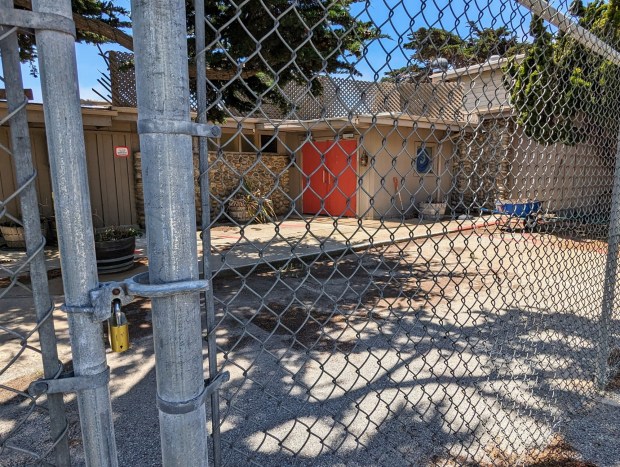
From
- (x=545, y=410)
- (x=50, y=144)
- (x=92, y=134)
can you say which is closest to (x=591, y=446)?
(x=545, y=410)

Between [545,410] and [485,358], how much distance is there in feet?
2.92

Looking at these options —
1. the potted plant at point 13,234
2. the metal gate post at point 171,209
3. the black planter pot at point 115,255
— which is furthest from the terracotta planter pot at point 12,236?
the metal gate post at point 171,209

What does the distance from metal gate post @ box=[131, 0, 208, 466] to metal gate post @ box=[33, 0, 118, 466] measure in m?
0.12

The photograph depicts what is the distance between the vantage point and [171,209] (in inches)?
32.2

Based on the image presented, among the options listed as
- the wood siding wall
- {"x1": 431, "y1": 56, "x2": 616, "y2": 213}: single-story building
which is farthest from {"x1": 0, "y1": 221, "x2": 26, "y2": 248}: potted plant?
{"x1": 431, "y1": 56, "x2": 616, "y2": 213}: single-story building

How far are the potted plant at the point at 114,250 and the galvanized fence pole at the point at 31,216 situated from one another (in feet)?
18.1

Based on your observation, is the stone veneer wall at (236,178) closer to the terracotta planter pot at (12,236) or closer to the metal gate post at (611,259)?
the terracotta planter pot at (12,236)

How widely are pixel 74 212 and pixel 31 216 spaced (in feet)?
0.32

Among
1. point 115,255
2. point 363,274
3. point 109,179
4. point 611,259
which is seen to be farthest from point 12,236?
point 611,259

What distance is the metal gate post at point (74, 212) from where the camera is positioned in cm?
75

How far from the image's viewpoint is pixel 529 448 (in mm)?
2244

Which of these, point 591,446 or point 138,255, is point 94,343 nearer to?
point 591,446

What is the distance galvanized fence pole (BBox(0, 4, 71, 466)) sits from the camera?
76 cm

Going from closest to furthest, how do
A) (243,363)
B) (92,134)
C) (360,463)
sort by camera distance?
1. (360,463)
2. (243,363)
3. (92,134)
